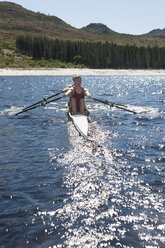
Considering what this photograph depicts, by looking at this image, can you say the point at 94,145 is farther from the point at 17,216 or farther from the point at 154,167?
the point at 17,216

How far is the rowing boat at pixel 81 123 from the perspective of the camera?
13591 millimetres

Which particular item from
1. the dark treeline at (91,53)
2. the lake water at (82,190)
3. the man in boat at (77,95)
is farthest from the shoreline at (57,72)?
the lake water at (82,190)

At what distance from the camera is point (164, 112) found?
21.4 meters

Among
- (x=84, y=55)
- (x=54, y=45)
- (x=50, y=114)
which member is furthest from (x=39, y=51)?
(x=50, y=114)

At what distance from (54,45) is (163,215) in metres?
125

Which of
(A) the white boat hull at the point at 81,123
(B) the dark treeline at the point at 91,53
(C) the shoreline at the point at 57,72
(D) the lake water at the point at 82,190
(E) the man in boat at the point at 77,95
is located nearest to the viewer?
(D) the lake water at the point at 82,190

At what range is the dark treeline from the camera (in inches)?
4751

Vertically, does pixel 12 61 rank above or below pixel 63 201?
above

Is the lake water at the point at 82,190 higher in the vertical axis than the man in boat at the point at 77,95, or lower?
lower

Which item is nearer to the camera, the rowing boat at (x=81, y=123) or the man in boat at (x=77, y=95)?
the rowing boat at (x=81, y=123)

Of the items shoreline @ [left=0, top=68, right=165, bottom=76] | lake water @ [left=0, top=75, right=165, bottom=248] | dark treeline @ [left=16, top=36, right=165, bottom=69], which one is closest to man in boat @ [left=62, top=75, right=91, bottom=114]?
lake water @ [left=0, top=75, right=165, bottom=248]

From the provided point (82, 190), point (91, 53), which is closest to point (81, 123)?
point (82, 190)

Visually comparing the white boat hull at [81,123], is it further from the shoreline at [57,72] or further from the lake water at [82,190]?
the shoreline at [57,72]

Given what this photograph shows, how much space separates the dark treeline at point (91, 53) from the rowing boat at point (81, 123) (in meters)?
106
